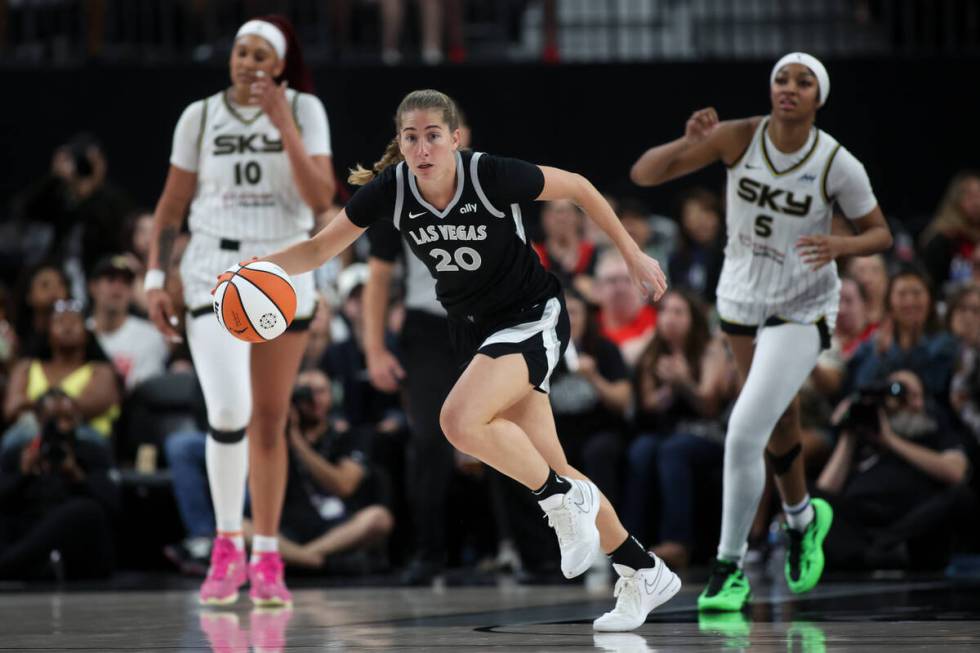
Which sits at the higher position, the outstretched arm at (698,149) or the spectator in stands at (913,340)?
the outstretched arm at (698,149)

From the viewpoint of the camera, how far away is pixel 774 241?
6.38 m

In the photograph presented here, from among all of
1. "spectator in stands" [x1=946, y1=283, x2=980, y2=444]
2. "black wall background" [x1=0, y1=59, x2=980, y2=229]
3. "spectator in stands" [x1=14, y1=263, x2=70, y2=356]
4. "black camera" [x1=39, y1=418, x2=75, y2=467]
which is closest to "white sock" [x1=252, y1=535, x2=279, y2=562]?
"black camera" [x1=39, y1=418, x2=75, y2=467]

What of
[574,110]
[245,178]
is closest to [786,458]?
[245,178]

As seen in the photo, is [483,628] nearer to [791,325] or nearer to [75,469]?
[791,325]

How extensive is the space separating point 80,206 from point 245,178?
5072mm

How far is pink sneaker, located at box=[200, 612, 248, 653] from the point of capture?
16.0ft

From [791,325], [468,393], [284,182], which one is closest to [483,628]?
[468,393]

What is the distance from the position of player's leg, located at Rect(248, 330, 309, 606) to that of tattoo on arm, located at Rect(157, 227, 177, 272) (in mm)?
565

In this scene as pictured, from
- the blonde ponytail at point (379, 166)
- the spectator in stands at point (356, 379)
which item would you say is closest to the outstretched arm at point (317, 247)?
the blonde ponytail at point (379, 166)

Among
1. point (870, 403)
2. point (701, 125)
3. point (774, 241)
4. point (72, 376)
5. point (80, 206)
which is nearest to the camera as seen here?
point (701, 125)

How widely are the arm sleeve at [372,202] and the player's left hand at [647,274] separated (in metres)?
0.90

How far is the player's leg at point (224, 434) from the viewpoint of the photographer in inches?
258

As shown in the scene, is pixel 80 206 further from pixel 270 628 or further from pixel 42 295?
pixel 270 628

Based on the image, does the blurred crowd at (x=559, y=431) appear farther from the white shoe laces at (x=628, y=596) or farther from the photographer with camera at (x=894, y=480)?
the white shoe laces at (x=628, y=596)
